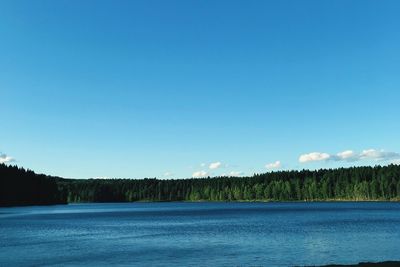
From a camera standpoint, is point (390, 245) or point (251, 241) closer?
point (390, 245)

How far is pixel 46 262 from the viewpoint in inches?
2124

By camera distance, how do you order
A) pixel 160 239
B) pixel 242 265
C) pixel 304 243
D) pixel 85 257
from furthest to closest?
pixel 160 239, pixel 304 243, pixel 85 257, pixel 242 265

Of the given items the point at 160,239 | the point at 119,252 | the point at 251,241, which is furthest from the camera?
the point at 160,239

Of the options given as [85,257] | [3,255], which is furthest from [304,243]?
[3,255]

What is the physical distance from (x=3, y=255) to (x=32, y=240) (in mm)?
19263

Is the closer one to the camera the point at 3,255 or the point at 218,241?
the point at 3,255

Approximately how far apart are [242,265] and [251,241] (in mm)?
23611

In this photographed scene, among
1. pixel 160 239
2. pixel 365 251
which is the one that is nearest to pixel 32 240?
pixel 160 239

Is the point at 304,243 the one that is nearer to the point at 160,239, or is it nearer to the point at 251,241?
the point at 251,241

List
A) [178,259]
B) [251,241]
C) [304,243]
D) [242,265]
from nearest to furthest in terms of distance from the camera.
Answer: [242,265], [178,259], [304,243], [251,241]

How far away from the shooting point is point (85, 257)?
57.4 meters

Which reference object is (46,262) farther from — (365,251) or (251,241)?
(365,251)

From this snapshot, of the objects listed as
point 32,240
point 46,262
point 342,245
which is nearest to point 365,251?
point 342,245

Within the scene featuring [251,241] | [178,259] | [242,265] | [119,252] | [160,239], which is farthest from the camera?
[160,239]
